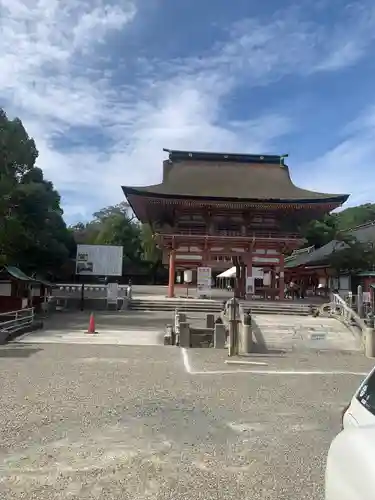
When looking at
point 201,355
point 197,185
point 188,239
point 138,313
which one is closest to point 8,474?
point 201,355

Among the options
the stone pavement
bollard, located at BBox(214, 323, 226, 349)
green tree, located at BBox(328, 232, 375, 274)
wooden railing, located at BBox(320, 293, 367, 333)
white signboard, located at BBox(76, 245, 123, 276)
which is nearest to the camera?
bollard, located at BBox(214, 323, 226, 349)

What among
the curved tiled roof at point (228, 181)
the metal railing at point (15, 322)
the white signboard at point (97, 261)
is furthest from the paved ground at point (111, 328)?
the curved tiled roof at point (228, 181)

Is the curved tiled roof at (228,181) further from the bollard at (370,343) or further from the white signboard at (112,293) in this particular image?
the bollard at (370,343)

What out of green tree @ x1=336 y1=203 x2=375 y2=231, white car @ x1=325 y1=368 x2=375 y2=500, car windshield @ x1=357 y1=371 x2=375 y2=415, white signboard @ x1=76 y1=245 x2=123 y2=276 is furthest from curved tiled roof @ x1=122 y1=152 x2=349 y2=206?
green tree @ x1=336 y1=203 x2=375 y2=231

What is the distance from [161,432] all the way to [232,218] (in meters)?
21.8

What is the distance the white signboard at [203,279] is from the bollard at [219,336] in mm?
10471

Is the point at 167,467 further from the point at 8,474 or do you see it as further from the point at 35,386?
the point at 35,386

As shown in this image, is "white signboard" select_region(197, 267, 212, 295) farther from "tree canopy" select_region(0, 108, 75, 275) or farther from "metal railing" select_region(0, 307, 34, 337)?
"metal railing" select_region(0, 307, 34, 337)

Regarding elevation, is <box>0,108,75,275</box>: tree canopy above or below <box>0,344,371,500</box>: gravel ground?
above

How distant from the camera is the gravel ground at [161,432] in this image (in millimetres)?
3803

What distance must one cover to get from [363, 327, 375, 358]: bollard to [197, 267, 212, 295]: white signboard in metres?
11.9

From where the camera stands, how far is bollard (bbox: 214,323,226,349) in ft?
42.4

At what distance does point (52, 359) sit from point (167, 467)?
6.84 m

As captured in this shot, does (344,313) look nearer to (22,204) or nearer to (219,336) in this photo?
(219,336)
